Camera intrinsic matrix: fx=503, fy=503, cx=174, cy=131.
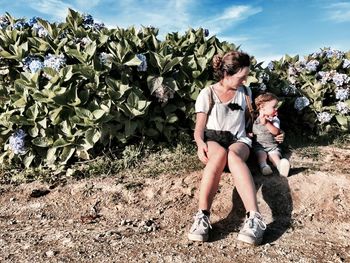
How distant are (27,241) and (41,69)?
78.3 inches

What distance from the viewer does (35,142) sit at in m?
5.38

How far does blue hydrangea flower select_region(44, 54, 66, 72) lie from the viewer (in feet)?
17.3

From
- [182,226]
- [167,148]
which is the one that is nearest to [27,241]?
[182,226]

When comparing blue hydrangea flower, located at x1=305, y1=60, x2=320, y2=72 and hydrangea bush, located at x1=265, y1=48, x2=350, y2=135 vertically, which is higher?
blue hydrangea flower, located at x1=305, y1=60, x2=320, y2=72

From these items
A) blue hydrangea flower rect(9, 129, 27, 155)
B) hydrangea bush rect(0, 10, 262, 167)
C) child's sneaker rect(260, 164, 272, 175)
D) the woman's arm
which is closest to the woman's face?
the woman's arm

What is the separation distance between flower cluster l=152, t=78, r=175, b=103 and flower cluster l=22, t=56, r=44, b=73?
1220 millimetres

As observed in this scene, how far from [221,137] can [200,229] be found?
3.58 ft

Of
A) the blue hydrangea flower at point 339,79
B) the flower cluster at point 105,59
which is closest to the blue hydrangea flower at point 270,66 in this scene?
the blue hydrangea flower at point 339,79

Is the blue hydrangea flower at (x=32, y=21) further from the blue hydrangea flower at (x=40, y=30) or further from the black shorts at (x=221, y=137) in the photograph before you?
the black shorts at (x=221, y=137)

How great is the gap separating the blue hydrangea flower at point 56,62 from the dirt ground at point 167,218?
122 centimetres

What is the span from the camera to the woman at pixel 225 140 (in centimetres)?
396

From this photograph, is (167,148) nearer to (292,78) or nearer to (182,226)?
(182,226)

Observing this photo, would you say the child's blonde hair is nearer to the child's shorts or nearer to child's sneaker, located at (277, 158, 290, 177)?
the child's shorts

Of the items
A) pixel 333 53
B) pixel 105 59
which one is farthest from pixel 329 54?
pixel 105 59
